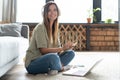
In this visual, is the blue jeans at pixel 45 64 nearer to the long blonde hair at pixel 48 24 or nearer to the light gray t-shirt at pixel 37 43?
the light gray t-shirt at pixel 37 43

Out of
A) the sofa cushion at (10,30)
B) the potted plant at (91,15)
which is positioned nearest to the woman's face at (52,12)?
the sofa cushion at (10,30)

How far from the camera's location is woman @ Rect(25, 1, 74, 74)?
219cm

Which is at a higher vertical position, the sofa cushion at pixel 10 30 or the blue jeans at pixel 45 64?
the sofa cushion at pixel 10 30

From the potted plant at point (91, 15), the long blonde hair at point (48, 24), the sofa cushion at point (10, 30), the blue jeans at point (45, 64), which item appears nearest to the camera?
the blue jeans at point (45, 64)

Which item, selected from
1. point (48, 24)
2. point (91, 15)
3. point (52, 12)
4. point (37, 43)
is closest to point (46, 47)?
point (37, 43)

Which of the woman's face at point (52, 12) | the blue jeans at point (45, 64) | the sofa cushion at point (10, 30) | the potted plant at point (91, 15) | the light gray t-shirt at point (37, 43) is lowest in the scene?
the blue jeans at point (45, 64)

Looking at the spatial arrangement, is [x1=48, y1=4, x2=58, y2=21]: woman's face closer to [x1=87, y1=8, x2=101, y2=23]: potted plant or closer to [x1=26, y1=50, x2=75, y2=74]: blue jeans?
[x1=26, y1=50, x2=75, y2=74]: blue jeans

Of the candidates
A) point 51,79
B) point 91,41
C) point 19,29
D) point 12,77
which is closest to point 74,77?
point 51,79

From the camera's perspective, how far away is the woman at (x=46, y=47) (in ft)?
7.19

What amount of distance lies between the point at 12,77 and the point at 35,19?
3.40m

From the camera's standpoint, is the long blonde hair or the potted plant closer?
the long blonde hair

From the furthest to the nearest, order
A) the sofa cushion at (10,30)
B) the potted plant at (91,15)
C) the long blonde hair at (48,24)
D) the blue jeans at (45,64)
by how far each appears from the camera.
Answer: the potted plant at (91,15) < the sofa cushion at (10,30) < the long blonde hair at (48,24) < the blue jeans at (45,64)

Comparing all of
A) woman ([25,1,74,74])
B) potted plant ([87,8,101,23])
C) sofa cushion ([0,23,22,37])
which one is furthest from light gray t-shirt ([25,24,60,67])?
potted plant ([87,8,101,23])

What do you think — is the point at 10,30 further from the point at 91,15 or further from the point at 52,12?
the point at 91,15
